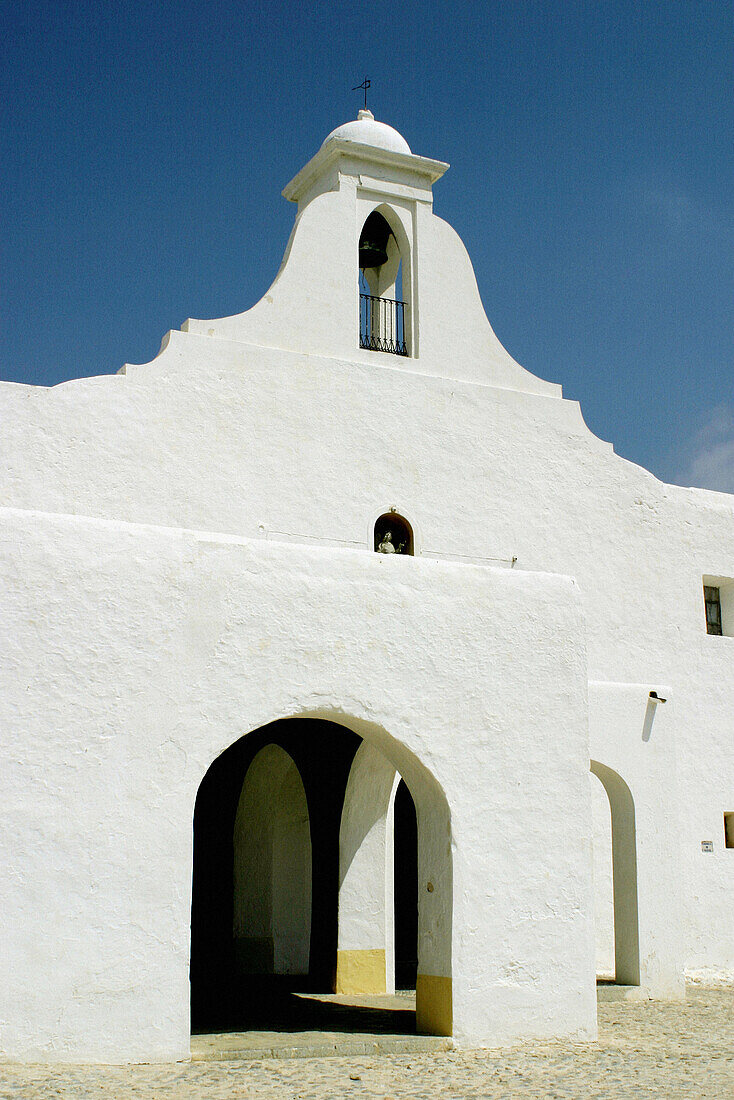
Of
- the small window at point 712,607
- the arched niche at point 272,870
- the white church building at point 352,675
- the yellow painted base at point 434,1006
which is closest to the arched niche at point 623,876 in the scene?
the white church building at point 352,675

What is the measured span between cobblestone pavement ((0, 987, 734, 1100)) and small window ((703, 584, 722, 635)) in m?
6.83

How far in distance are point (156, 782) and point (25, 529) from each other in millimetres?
1817

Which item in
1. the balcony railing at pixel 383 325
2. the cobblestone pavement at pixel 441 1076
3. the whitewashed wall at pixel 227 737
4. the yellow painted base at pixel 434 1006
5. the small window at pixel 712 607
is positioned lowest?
the cobblestone pavement at pixel 441 1076

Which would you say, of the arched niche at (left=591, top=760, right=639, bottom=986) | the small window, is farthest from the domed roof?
the arched niche at (left=591, top=760, right=639, bottom=986)

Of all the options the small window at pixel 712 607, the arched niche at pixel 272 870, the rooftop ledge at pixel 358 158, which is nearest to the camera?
the arched niche at pixel 272 870

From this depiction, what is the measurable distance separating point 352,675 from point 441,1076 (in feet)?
8.83

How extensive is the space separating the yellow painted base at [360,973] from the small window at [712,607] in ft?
21.2

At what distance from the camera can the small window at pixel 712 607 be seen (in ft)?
49.4

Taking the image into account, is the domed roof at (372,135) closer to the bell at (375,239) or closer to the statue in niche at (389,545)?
the bell at (375,239)

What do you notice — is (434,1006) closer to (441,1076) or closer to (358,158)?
(441,1076)

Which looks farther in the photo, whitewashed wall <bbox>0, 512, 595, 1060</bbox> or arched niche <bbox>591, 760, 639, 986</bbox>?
arched niche <bbox>591, 760, 639, 986</bbox>

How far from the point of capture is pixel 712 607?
15.1 meters

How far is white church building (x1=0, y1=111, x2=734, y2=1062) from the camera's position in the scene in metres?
7.16

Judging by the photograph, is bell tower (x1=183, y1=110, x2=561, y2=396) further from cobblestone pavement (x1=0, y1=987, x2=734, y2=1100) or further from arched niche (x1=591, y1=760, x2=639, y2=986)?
cobblestone pavement (x1=0, y1=987, x2=734, y2=1100)
